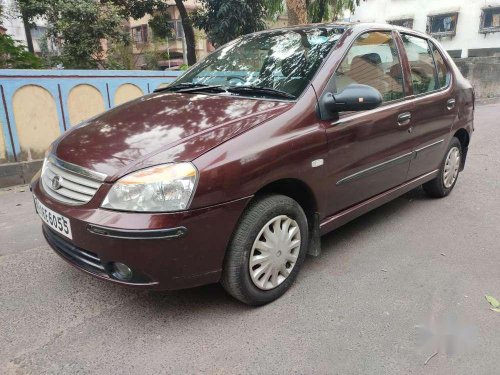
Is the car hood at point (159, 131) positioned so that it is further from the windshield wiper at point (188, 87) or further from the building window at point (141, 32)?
the building window at point (141, 32)

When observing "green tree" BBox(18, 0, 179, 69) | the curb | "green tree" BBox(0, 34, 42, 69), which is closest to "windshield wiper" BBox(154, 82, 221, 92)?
the curb

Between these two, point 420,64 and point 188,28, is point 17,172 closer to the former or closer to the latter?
point 420,64

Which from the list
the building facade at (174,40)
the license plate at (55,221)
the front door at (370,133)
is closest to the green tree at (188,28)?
the front door at (370,133)

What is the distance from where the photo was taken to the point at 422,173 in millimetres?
4004

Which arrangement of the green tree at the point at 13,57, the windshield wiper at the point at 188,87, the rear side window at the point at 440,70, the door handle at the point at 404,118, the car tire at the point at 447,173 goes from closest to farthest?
1. the windshield wiper at the point at 188,87
2. the door handle at the point at 404,118
3. the rear side window at the point at 440,70
4. the car tire at the point at 447,173
5. the green tree at the point at 13,57

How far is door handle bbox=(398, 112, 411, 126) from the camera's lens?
11.0 ft

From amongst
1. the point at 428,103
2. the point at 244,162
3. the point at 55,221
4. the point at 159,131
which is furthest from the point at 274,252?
the point at 428,103

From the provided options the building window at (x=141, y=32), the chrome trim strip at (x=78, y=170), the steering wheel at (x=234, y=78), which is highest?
the building window at (x=141, y=32)

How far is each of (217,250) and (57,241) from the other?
1028 mm

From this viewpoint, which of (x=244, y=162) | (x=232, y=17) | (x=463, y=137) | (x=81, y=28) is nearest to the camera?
(x=244, y=162)

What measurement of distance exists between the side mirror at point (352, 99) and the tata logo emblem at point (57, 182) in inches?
65.8

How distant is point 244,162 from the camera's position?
88.7 inches

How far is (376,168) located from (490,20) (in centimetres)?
3602

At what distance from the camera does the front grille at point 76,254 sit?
2.27m
